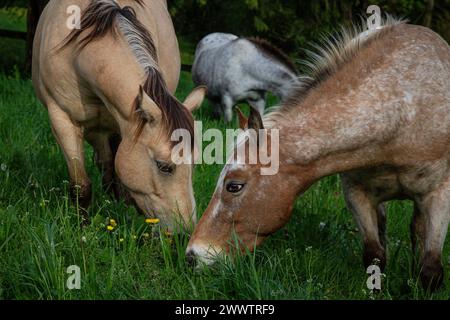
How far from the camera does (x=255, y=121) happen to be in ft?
12.2

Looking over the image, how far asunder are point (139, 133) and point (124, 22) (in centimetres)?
94

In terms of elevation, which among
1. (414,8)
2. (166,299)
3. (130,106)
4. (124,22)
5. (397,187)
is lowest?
(166,299)

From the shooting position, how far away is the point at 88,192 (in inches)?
201

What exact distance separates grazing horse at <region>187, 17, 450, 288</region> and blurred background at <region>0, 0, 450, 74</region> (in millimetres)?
8806

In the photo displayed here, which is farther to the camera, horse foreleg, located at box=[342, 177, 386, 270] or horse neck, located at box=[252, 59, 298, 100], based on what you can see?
horse neck, located at box=[252, 59, 298, 100]

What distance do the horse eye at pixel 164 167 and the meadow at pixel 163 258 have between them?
1.26 feet

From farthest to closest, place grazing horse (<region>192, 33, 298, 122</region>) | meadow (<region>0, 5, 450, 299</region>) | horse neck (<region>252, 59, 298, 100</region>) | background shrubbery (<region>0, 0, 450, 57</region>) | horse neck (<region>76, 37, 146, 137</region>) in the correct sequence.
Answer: background shrubbery (<region>0, 0, 450, 57</region>) < grazing horse (<region>192, 33, 298, 122</region>) < horse neck (<region>252, 59, 298, 100</region>) < horse neck (<region>76, 37, 146, 137</region>) < meadow (<region>0, 5, 450, 299</region>)

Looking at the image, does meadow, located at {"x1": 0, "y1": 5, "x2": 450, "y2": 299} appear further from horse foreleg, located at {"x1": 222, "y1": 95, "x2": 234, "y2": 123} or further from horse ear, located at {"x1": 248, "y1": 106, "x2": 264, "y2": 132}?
horse foreleg, located at {"x1": 222, "y1": 95, "x2": 234, "y2": 123}

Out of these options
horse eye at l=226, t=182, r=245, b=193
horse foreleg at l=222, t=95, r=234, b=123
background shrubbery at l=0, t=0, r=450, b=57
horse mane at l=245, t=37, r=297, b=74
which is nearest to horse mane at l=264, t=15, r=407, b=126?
horse eye at l=226, t=182, r=245, b=193

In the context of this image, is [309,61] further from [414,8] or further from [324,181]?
[414,8]

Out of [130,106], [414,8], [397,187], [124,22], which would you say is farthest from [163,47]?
[414,8]

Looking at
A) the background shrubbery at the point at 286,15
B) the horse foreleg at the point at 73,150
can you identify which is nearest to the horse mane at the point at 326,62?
the horse foreleg at the point at 73,150

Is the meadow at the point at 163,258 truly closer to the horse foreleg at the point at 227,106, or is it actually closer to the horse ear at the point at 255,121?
the horse ear at the point at 255,121

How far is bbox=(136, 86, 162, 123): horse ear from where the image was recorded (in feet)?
14.0
